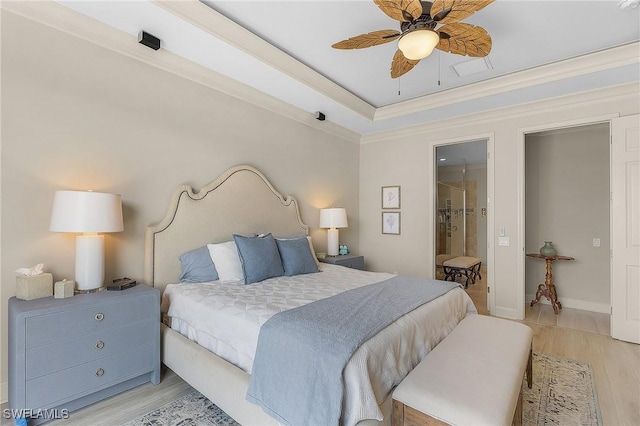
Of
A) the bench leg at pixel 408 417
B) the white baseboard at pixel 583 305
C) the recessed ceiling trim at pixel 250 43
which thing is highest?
the recessed ceiling trim at pixel 250 43

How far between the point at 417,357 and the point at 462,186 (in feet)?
20.7

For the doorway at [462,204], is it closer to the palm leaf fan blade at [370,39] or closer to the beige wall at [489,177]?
the beige wall at [489,177]

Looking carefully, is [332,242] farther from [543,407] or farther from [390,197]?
[543,407]

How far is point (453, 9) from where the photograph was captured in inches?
73.0

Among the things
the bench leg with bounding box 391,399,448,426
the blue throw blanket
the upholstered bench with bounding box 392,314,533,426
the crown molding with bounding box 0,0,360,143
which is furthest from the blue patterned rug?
the crown molding with bounding box 0,0,360,143

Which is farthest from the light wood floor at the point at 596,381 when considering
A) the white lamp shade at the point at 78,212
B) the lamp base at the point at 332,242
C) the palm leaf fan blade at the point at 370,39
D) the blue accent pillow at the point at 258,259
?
the palm leaf fan blade at the point at 370,39

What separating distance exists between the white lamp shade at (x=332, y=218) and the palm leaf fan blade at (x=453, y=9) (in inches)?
109

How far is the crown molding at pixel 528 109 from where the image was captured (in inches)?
132

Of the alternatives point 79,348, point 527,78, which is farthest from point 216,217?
point 527,78

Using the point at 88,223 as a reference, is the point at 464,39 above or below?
above

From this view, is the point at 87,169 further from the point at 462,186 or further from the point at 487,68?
the point at 462,186

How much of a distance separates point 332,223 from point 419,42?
2730 millimetres

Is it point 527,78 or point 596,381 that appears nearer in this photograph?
point 596,381

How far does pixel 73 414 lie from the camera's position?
197 centimetres
